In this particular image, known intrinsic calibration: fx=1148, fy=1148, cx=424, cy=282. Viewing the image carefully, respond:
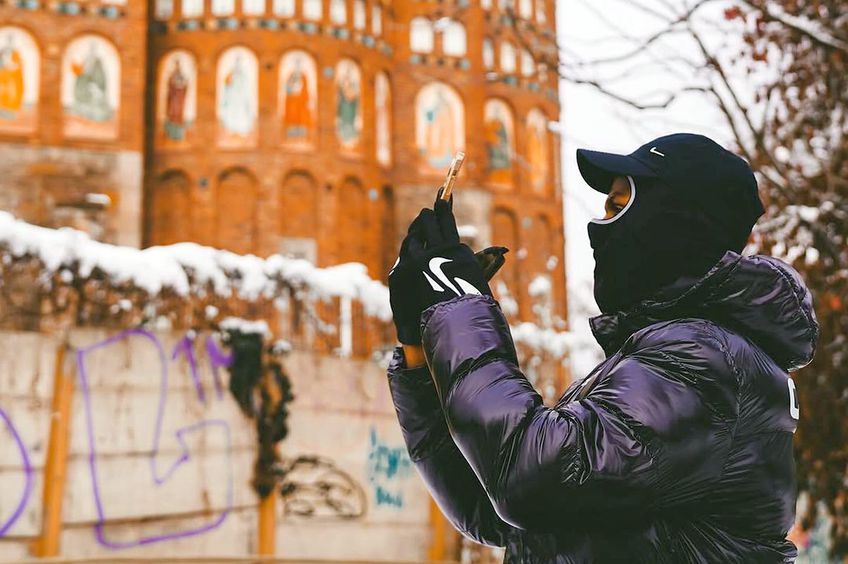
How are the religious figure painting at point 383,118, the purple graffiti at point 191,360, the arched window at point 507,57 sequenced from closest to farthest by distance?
the purple graffiti at point 191,360, the religious figure painting at point 383,118, the arched window at point 507,57

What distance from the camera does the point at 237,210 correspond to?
2316 cm

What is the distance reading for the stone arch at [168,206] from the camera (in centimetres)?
2311

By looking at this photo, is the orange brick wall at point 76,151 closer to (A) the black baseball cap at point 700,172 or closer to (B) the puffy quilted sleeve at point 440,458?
(B) the puffy quilted sleeve at point 440,458

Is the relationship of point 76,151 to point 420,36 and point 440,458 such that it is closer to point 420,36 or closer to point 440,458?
point 420,36

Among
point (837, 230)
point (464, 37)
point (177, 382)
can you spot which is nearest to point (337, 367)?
point (177, 382)

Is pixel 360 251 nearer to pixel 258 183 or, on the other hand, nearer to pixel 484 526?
pixel 258 183

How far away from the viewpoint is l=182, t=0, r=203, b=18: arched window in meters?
23.6

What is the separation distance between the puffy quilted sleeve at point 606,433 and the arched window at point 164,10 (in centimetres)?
2345

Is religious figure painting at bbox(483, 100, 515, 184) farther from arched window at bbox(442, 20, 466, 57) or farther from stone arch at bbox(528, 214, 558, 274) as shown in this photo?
arched window at bbox(442, 20, 466, 57)

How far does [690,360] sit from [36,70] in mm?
22057

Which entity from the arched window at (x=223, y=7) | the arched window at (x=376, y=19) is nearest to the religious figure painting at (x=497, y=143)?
the arched window at (x=376, y=19)

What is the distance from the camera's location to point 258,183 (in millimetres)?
23094

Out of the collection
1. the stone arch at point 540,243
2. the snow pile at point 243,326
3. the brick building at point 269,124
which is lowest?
the snow pile at point 243,326

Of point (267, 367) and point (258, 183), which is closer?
point (267, 367)
